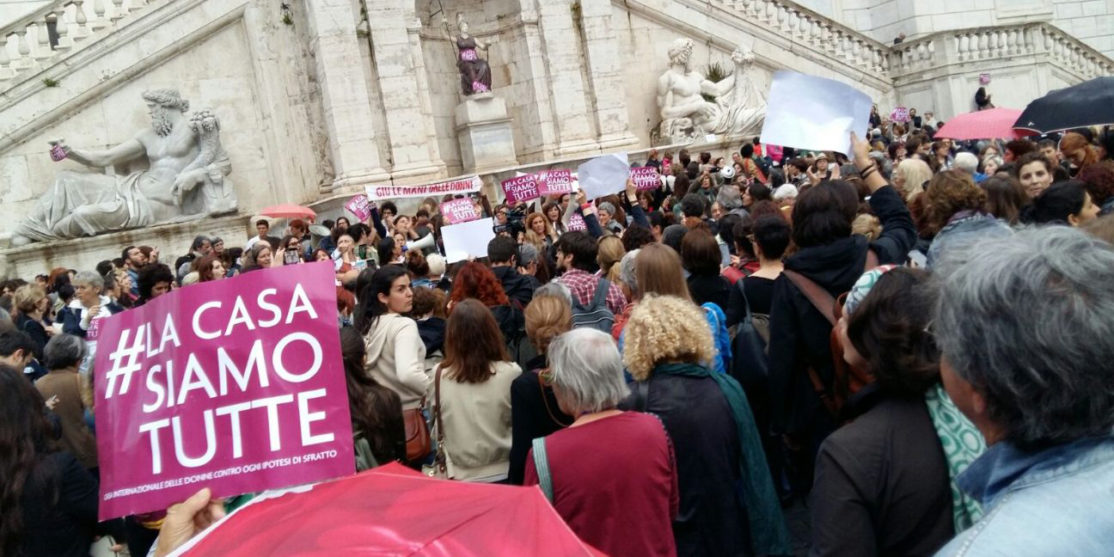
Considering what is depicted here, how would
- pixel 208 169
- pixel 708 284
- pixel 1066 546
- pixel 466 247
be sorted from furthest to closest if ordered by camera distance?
pixel 208 169, pixel 466 247, pixel 708 284, pixel 1066 546

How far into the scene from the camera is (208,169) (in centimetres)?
1609

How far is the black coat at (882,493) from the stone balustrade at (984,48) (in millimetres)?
20043

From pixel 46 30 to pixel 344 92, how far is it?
4.79 metres

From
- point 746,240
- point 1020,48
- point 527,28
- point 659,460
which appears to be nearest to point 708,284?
point 746,240

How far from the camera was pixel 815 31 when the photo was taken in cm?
2075

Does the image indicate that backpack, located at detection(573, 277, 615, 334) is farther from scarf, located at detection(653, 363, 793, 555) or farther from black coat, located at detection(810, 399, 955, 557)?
black coat, located at detection(810, 399, 955, 557)

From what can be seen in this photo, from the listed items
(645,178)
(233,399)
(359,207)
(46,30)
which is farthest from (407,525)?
(46,30)

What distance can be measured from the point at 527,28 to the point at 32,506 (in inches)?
636

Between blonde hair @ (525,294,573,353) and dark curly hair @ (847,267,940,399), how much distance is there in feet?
6.84

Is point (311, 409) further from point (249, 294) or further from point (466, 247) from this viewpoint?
point (466, 247)

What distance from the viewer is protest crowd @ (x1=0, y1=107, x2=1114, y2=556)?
1.63m

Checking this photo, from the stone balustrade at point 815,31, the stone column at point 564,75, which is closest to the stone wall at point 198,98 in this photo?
the stone column at point 564,75

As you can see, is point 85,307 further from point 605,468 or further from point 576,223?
point 605,468

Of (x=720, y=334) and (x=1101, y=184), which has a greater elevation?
(x=1101, y=184)
